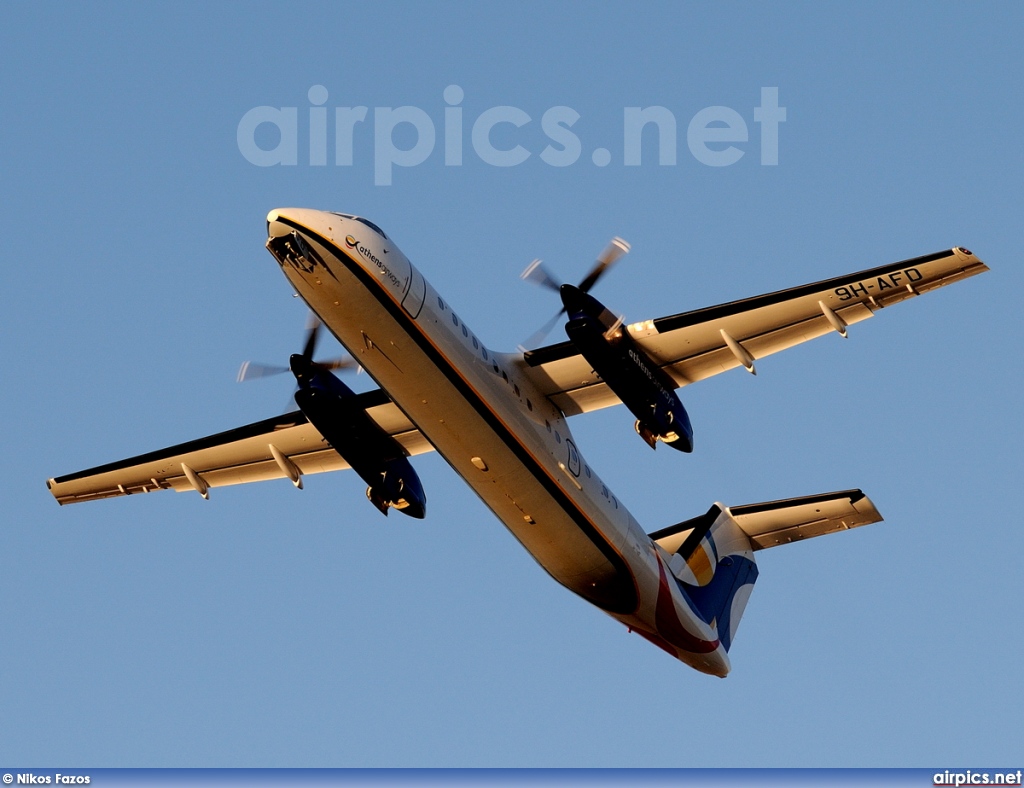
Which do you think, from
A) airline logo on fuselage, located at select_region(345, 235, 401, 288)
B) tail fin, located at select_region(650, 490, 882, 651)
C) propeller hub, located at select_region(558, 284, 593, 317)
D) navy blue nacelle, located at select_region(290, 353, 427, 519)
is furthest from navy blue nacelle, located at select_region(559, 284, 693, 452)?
navy blue nacelle, located at select_region(290, 353, 427, 519)

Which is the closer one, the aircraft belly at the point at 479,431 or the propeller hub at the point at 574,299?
the aircraft belly at the point at 479,431

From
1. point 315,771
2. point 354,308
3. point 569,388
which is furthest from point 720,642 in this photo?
point 354,308

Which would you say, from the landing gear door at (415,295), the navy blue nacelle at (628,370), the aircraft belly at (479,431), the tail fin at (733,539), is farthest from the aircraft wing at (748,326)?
the tail fin at (733,539)

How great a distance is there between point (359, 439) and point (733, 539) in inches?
307

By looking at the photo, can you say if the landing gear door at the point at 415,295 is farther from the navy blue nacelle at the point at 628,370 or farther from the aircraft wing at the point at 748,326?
the aircraft wing at the point at 748,326

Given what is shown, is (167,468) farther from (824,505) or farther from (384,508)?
(824,505)

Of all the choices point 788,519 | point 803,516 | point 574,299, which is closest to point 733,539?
point 788,519

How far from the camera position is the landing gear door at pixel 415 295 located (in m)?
20.9

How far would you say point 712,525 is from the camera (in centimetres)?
2725

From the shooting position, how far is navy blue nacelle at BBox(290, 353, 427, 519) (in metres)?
24.1

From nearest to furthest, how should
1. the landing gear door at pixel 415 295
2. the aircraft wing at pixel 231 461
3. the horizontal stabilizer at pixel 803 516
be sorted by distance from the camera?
the landing gear door at pixel 415 295 → the horizontal stabilizer at pixel 803 516 → the aircraft wing at pixel 231 461

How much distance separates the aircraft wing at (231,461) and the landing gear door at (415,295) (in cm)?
452

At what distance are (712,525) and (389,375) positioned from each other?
8.83 m

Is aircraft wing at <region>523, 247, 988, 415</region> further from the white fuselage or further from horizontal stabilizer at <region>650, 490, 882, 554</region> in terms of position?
horizontal stabilizer at <region>650, 490, 882, 554</region>
